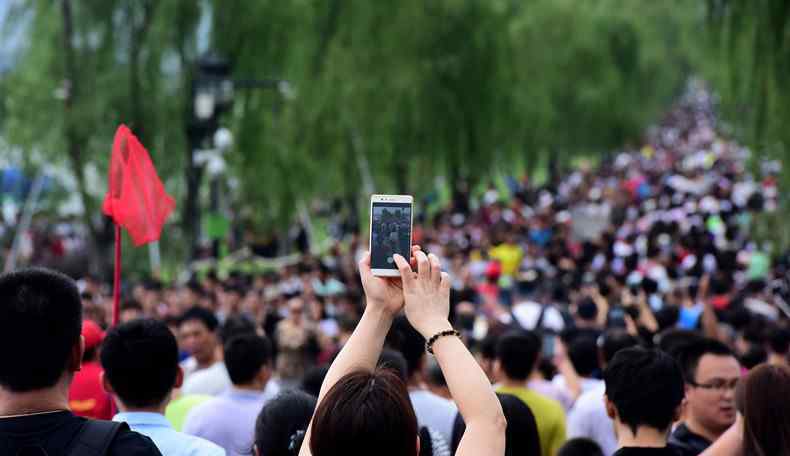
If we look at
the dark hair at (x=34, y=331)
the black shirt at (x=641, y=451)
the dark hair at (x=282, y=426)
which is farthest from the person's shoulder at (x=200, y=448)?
the black shirt at (x=641, y=451)

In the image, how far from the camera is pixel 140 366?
4160 millimetres

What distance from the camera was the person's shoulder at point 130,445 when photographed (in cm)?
299

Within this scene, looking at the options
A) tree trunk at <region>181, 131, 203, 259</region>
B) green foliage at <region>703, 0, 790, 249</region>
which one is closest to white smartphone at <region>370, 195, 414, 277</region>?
green foliage at <region>703, 0, 790, 249</region>

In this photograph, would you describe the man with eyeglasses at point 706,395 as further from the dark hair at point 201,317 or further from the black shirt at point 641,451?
the dark hair at point 201,317

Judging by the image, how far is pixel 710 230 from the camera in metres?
20.6

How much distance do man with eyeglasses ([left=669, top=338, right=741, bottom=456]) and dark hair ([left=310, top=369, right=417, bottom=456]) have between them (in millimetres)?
2344

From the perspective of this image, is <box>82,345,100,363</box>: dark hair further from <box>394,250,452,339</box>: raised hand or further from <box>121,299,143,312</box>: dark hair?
<box>121,299,143,312</box>: dark hair

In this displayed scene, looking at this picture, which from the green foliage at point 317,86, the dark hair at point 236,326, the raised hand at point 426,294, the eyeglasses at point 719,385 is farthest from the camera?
the green foliage at point 317,86

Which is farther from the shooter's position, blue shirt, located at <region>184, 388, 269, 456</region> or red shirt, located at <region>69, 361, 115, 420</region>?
red shirt, located at <region>69, 361, 115, 420</region>

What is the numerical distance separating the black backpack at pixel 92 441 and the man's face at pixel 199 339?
4511mm

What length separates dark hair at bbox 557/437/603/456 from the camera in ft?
15.9

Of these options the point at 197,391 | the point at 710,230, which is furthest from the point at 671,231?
the point at 197,391

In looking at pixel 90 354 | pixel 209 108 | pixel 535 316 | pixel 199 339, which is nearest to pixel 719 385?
pixel 90 354

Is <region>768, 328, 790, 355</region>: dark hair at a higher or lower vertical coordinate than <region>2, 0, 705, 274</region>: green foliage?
lower
